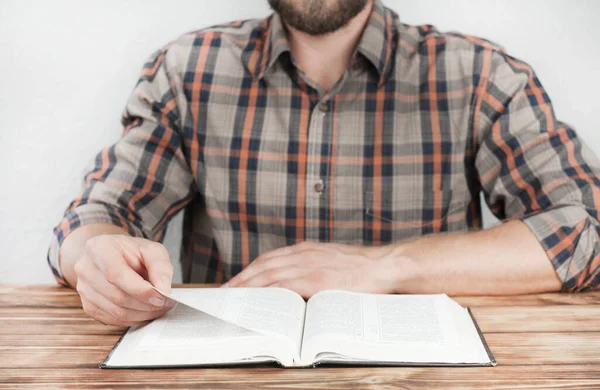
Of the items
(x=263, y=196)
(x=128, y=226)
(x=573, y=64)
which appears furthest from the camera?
(x=573, y=64)

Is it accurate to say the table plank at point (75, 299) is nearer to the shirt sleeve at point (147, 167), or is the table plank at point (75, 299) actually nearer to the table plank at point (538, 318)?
the table plank at point (538, 318)

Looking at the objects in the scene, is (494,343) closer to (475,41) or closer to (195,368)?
(195,368)

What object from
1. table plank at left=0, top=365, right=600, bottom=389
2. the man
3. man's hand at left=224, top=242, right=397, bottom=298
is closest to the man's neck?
the man

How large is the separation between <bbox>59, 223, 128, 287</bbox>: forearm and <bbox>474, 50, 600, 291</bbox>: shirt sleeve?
0.77m

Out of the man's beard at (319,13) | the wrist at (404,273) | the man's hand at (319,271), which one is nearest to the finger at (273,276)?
the man's hand at (319,271)

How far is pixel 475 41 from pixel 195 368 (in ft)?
3.26

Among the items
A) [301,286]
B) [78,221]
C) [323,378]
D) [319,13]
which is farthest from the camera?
[319,13]

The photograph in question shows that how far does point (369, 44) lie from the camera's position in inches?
55.0

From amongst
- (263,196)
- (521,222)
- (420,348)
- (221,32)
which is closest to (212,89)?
(221,32)

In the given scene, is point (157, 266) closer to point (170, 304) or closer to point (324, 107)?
point (170, 304)

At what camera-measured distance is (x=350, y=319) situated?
0.91 m

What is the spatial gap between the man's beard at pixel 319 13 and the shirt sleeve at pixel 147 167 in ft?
0.95

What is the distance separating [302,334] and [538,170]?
67 centimetres

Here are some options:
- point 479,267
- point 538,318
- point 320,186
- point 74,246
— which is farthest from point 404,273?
point 74,246
